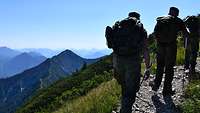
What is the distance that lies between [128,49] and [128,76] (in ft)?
2.17

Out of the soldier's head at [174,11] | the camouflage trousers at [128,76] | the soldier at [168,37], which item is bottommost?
the camouflage trousers at [128,76]

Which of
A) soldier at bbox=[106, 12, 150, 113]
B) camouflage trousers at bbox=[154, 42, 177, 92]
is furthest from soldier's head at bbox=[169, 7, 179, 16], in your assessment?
soldier at bbox=[106, 12, 150, 113]

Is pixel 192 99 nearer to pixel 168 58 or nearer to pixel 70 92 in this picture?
pixel 168 58

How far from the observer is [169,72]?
1230cm

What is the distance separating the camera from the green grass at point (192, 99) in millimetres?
9814

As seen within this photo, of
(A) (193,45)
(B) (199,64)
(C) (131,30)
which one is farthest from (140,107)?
(B) (199,64)

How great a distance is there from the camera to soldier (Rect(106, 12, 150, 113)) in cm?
991

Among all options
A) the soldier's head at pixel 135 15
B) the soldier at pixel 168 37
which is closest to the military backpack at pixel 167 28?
the soldier at pixel 168 37

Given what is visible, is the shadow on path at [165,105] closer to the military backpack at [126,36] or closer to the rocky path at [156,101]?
the rocky path at [156,101]

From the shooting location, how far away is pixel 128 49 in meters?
9.95

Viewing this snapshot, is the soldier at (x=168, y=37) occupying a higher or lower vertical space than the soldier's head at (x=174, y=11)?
lower

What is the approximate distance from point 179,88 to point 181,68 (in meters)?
4.21

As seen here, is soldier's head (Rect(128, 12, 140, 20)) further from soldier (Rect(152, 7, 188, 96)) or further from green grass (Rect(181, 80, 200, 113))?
green grass (Rect(181, 80, 200, 113))

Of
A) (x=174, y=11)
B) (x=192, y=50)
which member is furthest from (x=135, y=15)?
(x=192, y=50)
